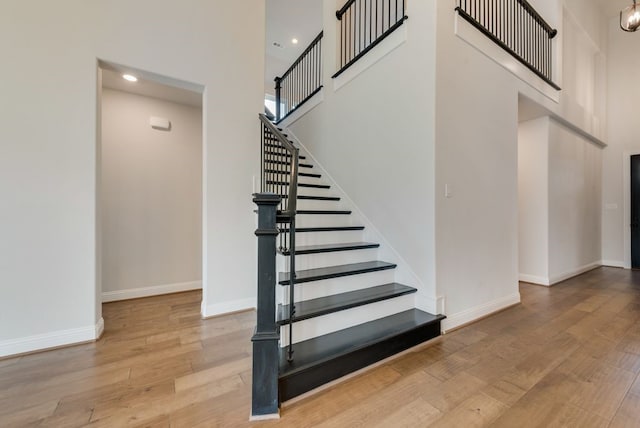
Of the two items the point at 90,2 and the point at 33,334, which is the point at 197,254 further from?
the point at 90,2

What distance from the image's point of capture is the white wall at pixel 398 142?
7.74 ft

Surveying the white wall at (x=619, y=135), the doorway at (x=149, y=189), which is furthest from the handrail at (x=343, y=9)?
the white wall at (x=619, y=135)

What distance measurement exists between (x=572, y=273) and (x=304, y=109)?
5.18m

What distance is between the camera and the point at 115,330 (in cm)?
241

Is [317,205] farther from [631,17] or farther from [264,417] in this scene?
[631,17]

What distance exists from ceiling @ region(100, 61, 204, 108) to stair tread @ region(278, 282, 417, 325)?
237cm

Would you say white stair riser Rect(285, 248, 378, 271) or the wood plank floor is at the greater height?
white stair riser Rect(285, 248, 378, 271)

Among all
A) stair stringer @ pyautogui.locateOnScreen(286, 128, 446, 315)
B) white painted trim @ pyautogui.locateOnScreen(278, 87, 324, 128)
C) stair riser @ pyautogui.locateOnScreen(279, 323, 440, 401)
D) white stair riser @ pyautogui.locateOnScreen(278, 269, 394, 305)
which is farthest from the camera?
white painted trim @ pyautogui.locateOnScreen(278, 87, 324, 128)

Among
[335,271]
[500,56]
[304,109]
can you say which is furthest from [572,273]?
[304,109]

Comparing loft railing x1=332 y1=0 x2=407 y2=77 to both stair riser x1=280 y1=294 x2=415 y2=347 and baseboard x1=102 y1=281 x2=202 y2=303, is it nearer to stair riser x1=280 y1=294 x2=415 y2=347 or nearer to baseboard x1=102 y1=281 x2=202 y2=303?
stair riser x1=280 y1=294 x2=415 y2=347

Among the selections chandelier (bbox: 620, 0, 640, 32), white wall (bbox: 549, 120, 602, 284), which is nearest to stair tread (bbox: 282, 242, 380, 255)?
white wall (bbox: 549, 120, 602, 284)

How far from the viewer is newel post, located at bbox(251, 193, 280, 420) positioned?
142 cm

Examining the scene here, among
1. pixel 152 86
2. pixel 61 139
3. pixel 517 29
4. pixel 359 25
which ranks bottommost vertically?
pixel 61 139

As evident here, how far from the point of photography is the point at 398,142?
2656mm
